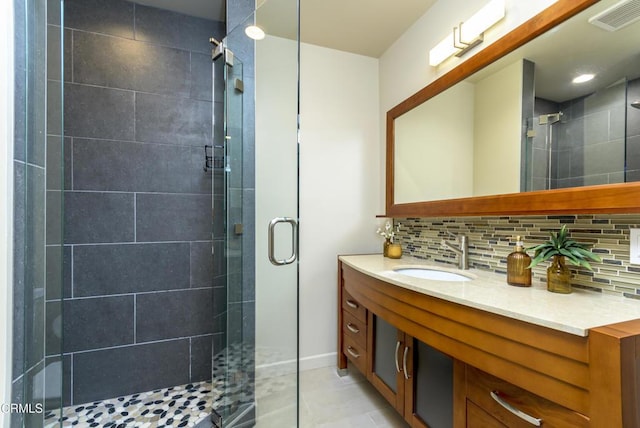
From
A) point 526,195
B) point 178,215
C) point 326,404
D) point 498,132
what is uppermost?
point 498,132

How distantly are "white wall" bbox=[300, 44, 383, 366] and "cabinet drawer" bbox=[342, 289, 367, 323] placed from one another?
0.23 meters

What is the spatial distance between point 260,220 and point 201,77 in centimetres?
121

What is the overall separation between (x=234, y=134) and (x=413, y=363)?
148cm

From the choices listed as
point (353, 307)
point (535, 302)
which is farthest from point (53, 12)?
point (353, 307)

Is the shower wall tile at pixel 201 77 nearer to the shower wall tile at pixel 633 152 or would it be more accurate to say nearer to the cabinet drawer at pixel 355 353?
the cabinet drawer at pixel 355 353

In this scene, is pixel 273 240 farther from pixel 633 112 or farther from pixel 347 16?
pixel 347 16

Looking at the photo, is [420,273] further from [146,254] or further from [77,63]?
[77,63]

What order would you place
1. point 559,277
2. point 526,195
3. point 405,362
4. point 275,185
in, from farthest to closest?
point 275,185
point 405,362
point 526,195
point 559,277

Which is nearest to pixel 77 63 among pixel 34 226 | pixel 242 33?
pixel 242 33

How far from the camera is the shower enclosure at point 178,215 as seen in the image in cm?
143

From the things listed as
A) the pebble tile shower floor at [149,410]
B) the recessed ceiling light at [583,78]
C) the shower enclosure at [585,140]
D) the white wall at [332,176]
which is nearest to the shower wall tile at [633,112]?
the shower enclosure at [585,140]

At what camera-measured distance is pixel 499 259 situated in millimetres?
1355

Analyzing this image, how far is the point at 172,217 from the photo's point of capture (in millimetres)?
1829

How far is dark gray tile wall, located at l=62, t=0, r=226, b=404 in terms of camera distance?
1.64m
